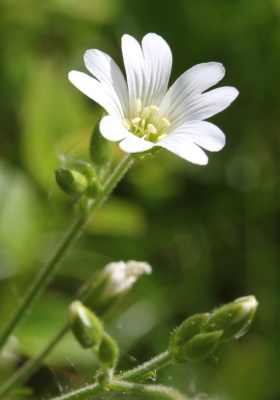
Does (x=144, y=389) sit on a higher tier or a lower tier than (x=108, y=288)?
lower

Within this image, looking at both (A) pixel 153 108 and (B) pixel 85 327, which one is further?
(A) pixel 153 108

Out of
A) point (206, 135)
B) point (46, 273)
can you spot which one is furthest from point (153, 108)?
point (46, 273)

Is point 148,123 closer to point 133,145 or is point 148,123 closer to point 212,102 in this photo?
point 212,102

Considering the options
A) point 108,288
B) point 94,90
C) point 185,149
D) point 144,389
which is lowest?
point 144,389

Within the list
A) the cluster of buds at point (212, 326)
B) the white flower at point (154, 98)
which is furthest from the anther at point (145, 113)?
the cluster of buds at point (212, 326)

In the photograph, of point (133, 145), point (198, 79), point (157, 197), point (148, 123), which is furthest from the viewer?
point (157, 197)

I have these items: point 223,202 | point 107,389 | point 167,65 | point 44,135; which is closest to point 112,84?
point 167,65

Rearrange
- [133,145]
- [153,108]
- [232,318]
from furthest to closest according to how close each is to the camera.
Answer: [153,108] → [232,318] → [133,145]
